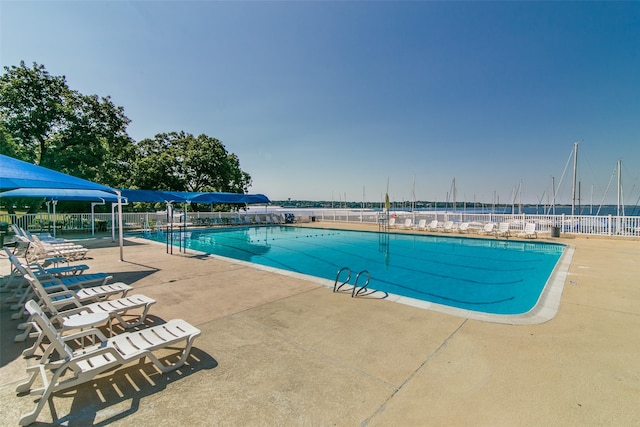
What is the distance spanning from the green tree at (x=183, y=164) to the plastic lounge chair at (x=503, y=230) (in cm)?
2484

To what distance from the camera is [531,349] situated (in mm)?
3318

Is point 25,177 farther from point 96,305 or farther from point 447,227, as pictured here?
point 447,227

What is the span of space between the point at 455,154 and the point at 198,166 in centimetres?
2778

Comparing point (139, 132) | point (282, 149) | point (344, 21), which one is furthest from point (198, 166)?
point (344, 21)

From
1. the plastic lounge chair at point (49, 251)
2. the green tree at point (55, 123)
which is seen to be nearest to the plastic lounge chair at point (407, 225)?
the plastic lounge chair at point (49, 251)

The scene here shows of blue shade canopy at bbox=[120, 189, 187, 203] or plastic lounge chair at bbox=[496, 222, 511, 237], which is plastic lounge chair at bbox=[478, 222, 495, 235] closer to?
plastic lounge chair at bbox=[496, 222, 511, 237]

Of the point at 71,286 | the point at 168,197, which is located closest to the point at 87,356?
the point at 71,286

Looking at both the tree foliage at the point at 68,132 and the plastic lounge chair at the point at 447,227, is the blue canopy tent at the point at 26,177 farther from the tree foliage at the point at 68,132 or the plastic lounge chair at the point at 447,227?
the tree foliage at the point at 68,132

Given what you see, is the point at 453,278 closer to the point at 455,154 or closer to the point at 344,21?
the point at 344,21

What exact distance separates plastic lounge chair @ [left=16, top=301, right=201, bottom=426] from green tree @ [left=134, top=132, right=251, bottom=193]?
27.0 meters

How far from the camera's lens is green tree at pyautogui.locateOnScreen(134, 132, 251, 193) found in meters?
26.0

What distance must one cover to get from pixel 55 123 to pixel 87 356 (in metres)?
26.2

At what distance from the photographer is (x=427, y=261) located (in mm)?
10711

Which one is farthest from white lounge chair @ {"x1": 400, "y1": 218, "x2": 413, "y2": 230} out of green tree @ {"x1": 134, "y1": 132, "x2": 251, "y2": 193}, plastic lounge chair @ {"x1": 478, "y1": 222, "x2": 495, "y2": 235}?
green tree @ {"x1": 134, "y1": 132, "x2": 251, "y2": 193}
